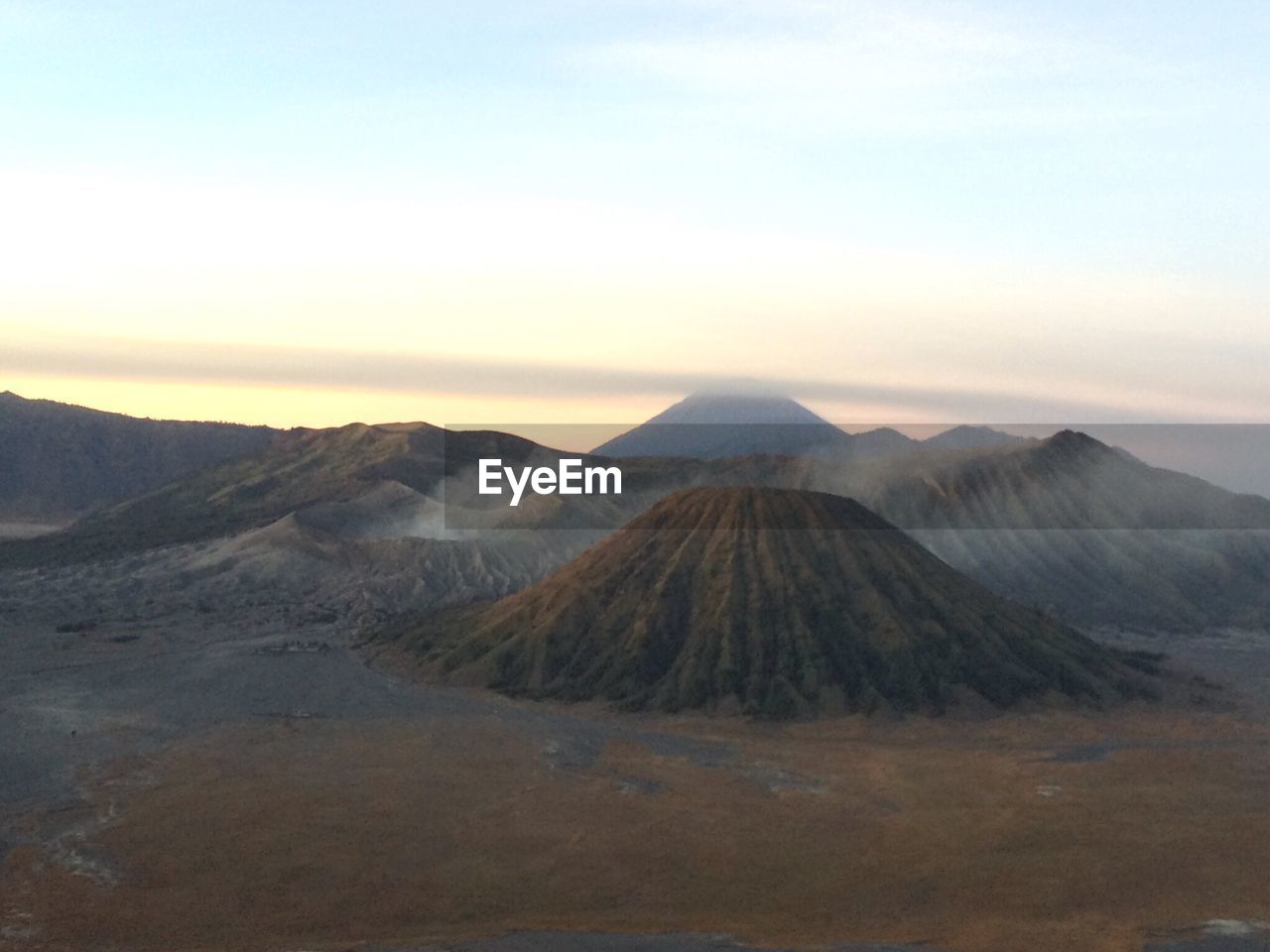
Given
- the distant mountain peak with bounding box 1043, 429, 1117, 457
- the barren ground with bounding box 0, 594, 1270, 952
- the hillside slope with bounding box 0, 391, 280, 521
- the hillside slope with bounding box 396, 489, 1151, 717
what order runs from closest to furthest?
the barren ground with bounding box 0, 594, 1270, 952 < the hillside slope with bounding box 396, 489, 1151, 717 < the distant mountain peak with bounding box 1043, 429, 1117, 457 < the hillside slope with bounding box 0, 391, 280, 521

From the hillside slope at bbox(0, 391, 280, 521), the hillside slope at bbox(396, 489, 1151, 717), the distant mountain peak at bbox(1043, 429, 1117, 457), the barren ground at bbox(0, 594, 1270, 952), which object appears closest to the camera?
the barren ground at bbox(0, 594, 1270, 952)

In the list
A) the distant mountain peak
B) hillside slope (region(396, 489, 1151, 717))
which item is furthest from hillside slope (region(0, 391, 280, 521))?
hillside slope (region(396, 489, 1151, 717))

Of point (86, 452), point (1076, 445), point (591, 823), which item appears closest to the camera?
point (591, 823)

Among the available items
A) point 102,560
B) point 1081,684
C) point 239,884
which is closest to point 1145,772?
point 1081,684

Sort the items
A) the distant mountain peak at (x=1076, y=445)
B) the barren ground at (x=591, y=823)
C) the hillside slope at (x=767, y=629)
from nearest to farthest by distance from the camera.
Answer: the barren ground at (x=591, y=823)
the hillside slope at (x=767, y=629)
the distant mountain peak at (x=1076, y=445)

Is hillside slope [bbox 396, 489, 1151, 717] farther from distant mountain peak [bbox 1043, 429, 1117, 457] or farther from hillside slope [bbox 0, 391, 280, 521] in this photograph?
hillside slope [bbox 0, 391, 280, 521]

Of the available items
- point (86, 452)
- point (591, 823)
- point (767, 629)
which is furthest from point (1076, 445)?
point (86, 452)

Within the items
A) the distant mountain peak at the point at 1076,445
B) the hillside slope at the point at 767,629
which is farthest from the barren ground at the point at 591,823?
the distant mountain peak at the point at 1076,445

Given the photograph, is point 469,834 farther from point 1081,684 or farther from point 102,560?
point 102,560

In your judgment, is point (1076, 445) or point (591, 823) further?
point (1076, 445)

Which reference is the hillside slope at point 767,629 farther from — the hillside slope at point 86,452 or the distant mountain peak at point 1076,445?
the hillside slope at point 86,452

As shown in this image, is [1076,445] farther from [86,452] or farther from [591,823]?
[86,452]
